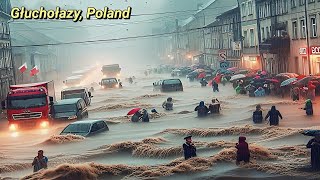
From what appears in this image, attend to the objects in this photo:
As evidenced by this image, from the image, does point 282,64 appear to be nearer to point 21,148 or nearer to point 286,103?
point 286,103

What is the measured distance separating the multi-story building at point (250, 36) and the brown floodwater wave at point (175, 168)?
4466 centimetres

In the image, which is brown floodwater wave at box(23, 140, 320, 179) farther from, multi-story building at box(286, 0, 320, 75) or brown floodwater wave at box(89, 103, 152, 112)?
multi-story building at box(286, 0, 320, 75)

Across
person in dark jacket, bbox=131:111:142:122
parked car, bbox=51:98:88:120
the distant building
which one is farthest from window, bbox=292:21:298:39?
the distant building

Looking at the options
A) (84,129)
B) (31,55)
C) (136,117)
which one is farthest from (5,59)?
(84,129)

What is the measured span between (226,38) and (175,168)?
67.2 m

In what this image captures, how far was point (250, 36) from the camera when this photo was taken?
66688 mm

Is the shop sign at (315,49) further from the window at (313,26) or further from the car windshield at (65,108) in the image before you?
the car windshield at (65,108)

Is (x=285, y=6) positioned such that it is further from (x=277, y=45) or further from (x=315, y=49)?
(x=315, y=49)

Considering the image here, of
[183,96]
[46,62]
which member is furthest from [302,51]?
[46,62]

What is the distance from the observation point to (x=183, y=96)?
48.8 m

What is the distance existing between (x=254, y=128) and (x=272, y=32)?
35.4m

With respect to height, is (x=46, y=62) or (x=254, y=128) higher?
(x=46, y=62)

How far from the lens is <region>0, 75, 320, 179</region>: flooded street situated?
1709 cm

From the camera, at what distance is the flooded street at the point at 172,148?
17094mm
